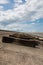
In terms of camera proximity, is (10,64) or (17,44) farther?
(17,44)

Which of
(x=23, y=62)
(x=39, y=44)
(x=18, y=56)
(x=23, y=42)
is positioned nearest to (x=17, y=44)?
(x=23, y=42)

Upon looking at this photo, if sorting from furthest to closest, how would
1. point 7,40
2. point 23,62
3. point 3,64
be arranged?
point 7,40 → point 23,62 → point 3,64

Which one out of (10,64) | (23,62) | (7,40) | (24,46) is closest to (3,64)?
(10,64)

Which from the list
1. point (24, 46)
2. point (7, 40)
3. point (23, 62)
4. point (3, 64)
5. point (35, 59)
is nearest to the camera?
point (3, 64)

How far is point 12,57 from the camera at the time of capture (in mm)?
9438

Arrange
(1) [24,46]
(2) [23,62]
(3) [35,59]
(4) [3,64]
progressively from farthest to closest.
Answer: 1. (1) [24,46]
2. (3) [35,59]
3. (2) [23,62]
4. (4) [3,64]

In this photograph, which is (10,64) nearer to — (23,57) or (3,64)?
(3,64)

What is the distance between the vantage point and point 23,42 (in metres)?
13.6

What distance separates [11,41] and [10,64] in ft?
19.5

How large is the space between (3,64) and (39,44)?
633cm

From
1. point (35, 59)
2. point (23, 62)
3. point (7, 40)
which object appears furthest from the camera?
point (7, 40)

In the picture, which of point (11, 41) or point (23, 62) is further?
point (11, 41)

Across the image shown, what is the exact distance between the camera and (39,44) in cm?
1401

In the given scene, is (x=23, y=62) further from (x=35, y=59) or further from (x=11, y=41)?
(x=11, y=41)
